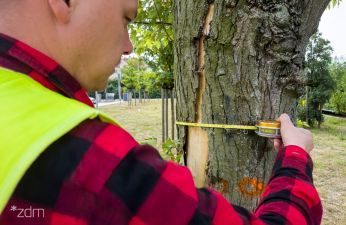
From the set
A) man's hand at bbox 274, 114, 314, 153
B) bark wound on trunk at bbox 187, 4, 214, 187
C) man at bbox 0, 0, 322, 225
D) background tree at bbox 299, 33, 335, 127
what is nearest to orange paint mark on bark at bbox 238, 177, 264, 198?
bark wound on trunk at bbox 187, 4, 214, 187

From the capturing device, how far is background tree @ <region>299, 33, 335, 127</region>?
15.3m

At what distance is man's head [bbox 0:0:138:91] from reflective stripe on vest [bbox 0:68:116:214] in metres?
0.12

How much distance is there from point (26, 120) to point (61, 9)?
274 mm

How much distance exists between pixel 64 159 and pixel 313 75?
16.3 metres

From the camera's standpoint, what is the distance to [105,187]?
2.12ft

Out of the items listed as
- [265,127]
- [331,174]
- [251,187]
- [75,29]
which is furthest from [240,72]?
[331,174]

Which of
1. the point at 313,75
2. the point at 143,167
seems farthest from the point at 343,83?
the point at 143,167

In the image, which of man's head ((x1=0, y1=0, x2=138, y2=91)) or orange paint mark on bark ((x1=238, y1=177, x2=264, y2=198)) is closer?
man's head ((x1=0, y1=0, x2=138, y2=91))

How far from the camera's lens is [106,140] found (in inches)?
26.8

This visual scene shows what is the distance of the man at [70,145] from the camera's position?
2.06 ft

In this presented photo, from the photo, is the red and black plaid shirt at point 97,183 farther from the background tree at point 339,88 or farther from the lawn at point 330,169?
the background tree at point 339,88

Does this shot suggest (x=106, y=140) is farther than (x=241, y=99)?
No

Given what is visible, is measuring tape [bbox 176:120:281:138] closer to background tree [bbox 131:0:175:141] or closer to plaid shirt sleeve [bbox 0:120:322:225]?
plaid shirt sleeve [bbox 0:120:322:225]

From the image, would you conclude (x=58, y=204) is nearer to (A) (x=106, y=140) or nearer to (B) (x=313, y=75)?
(A) (x=106, y=140)
